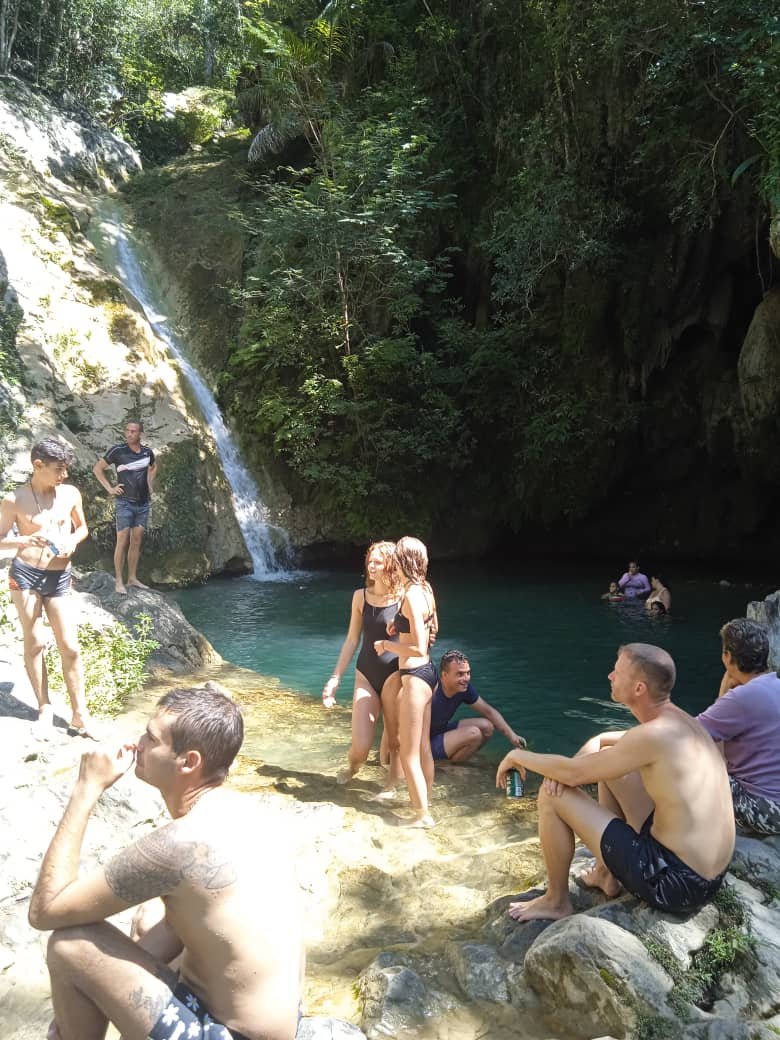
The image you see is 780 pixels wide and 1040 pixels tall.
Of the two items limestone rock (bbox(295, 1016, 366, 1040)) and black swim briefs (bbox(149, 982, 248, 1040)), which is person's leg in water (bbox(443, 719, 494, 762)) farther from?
black swim briefs (bbox(149, 982, 248, 1040))

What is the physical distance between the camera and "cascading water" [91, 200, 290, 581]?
1491cm

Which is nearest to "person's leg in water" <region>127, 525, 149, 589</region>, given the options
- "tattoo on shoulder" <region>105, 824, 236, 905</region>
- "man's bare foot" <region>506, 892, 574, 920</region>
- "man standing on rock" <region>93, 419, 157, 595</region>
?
"man standing on rock" <region>93, 419, 157, 595</region>

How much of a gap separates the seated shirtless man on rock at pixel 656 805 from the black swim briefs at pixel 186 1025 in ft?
5.47

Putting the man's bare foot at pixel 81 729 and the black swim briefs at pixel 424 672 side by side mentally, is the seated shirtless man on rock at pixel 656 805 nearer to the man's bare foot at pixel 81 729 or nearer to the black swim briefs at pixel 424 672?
the black swim briefs at pixel 424 672

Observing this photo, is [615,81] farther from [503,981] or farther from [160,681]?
[503,981]

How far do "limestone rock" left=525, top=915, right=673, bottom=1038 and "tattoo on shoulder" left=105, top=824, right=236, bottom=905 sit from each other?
4.83 feet

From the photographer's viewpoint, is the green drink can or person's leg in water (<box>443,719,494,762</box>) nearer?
the green drink can

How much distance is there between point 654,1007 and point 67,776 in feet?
9.82

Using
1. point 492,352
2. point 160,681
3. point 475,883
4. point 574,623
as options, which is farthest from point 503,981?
point 492,352

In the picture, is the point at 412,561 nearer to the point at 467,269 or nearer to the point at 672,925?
the point at 672,925

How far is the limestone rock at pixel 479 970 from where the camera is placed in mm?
3047

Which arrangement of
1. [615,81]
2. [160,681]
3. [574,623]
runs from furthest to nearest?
1. [615,81]
2. [574,623]
3. [160,681]

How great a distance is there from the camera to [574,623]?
1152cm

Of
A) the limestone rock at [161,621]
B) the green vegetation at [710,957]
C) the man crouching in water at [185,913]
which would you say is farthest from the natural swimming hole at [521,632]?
the man crouching in water at [185,913]
